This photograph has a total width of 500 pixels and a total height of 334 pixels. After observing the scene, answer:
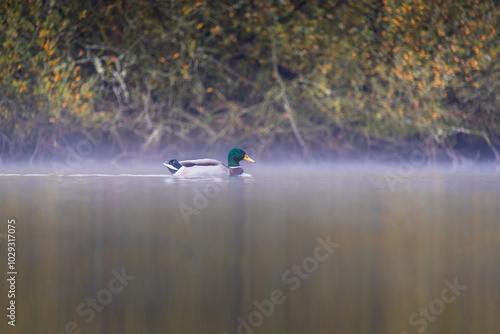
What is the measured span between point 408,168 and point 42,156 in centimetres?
593

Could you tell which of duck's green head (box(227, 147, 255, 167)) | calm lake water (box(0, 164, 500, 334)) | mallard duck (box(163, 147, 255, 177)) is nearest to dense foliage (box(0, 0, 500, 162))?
duck's green head (box(227, 147, 255, 167))

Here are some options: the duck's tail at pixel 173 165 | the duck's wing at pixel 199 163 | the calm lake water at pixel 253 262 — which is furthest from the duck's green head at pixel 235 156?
the calm lake water at pixel 253 262

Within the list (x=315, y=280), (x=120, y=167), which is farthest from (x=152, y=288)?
(x=120, y=167)

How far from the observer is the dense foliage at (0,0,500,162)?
14.2 meters

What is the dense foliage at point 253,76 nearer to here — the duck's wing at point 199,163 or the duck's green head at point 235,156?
the duck's green head at point 235,156

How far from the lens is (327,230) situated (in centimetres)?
661

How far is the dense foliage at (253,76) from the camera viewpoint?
14156mm

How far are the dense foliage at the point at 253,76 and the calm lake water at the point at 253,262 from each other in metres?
5.03

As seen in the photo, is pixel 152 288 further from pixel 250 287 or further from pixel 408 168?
pixel 408 168

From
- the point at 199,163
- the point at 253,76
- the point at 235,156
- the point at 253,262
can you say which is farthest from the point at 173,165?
the point at 253,262

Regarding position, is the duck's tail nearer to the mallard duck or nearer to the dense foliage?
the mallard duck

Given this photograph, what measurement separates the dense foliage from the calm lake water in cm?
503

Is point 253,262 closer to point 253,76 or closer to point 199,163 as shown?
point 199,163

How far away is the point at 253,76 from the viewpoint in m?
15.7
